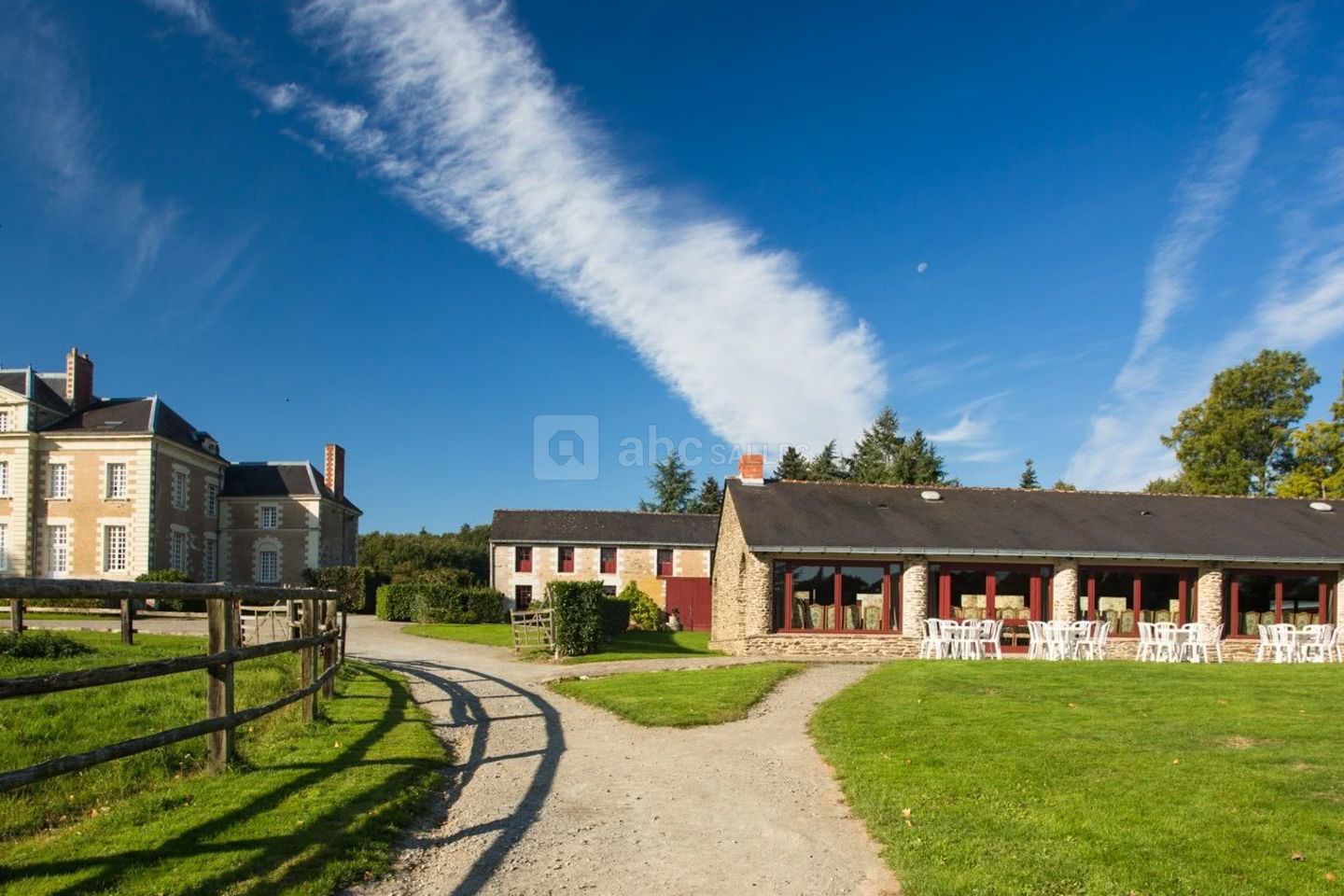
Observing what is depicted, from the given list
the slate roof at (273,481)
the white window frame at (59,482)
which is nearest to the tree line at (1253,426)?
the slate roof at (273,481)

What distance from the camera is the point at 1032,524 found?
24031mm

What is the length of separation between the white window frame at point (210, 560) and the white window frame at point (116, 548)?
4980mm

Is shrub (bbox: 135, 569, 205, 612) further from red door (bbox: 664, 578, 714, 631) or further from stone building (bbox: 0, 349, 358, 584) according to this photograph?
red door (bbox: 664, 578, 714, 631)

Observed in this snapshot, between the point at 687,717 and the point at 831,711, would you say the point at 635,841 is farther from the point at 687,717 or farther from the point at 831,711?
the point at 831,711

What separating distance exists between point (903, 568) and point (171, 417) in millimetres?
33664

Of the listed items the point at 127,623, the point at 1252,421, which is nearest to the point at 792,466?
the point at 1252,421

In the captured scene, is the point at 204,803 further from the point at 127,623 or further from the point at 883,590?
the point at 883,590

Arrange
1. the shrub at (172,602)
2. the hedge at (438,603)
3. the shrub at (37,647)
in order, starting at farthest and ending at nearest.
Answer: the hedge at (438,603)
the shrub at (172,602)
the shrub at (37,647)

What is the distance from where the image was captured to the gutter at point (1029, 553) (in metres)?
22.1

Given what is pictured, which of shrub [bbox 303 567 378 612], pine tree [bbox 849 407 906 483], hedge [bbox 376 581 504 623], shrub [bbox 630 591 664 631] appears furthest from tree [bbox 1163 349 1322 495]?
shrub [bbox 303 567 378 612]

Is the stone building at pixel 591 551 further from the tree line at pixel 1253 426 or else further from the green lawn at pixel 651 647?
the tree line at pixel 1253 426

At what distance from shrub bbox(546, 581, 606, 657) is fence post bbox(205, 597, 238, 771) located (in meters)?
13.3

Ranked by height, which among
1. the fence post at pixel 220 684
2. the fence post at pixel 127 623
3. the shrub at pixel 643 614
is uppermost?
the fence post at pixel 220 684

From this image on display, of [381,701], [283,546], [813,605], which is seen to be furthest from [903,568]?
[283,546]
